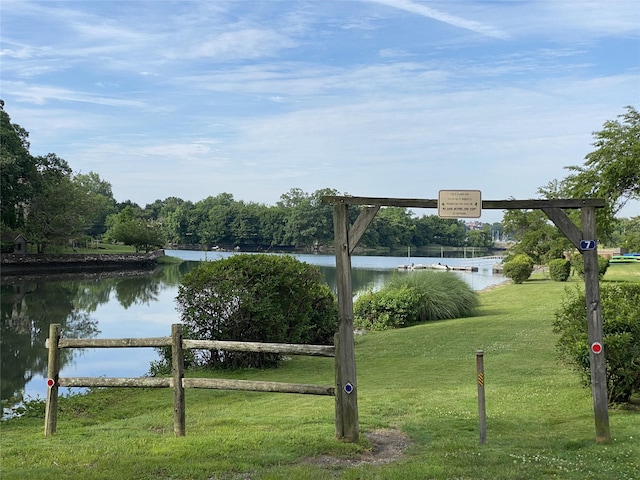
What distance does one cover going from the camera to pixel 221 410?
8.97 metres

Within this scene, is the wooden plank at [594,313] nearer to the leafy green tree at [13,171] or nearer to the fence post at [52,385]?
the fence post at [52,385]

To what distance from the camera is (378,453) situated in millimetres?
6270

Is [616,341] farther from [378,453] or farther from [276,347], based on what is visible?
[276,347]

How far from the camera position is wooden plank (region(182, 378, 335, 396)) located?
6645mm

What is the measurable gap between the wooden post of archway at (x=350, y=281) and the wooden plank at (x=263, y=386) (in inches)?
8.1

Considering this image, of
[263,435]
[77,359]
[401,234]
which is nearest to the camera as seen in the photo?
[263,435]

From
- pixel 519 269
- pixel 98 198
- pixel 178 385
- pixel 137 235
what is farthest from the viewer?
pixel 98 198

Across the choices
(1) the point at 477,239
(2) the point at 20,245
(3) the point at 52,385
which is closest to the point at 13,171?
(2) the point at 20,245

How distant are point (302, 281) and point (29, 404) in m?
6.18

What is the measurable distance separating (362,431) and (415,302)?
14.6 m

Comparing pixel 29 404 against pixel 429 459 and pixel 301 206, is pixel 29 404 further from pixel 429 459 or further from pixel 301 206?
pixel 301 206

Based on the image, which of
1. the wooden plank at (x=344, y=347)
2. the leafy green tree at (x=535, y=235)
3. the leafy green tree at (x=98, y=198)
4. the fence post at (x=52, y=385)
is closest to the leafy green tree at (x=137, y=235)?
the leafy green tree at (x=98, y=198)

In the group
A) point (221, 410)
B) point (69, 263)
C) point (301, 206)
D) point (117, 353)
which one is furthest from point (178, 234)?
point (221, 410)

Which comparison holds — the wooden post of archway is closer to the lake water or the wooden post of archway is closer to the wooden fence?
the wooden fence
